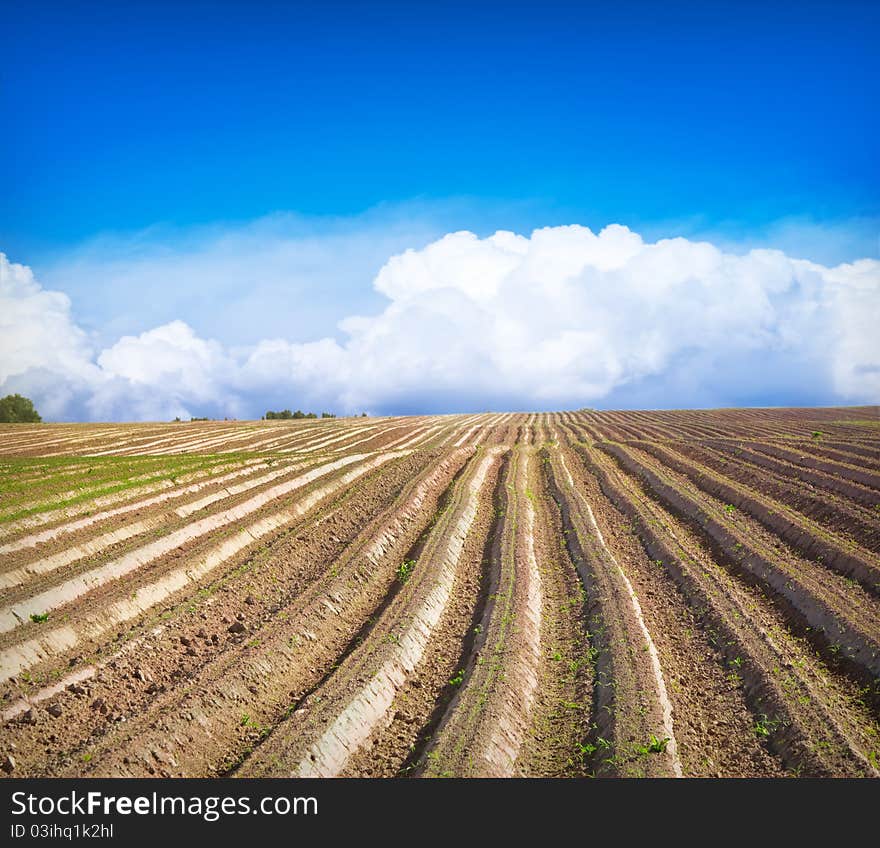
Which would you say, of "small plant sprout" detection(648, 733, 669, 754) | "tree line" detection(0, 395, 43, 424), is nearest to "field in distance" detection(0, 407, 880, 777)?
"small plant sprout" detection(648, 733, 669, 754)

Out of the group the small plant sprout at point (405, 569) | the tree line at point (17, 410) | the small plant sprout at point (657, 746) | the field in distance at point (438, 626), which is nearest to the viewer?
the small plant sprout at point (657, 746)

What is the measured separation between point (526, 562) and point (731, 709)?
5219 millimetres

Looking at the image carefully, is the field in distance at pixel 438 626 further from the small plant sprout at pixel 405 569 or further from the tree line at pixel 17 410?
the tree line at pixel 17 410

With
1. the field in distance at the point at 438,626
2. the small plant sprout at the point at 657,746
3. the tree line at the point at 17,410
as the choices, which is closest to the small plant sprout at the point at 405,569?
the field in distance at the point at 438,626

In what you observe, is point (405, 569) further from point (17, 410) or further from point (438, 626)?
point (17, 410)

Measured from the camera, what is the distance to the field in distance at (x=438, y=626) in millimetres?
6449

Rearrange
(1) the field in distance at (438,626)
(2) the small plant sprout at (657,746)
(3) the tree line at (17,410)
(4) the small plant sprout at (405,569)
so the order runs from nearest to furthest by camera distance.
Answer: (2) the small plant sprout at (657,746) < (1) the field in distance at (438,626) < (4) the small plant sprout at (405,569) < (3) the tree line at (17,410)

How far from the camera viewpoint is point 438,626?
9.59m

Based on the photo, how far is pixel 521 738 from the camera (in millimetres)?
6625

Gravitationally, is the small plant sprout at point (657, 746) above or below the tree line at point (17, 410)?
below

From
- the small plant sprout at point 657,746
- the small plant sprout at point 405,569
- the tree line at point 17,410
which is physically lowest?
the small plant sprout at point 657,746

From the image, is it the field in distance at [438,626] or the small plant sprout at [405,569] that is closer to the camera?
the field in distance at [438,626]

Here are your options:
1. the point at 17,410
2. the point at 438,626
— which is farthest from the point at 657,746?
the point at 17,410

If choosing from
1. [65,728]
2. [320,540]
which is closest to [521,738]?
[65,728]
